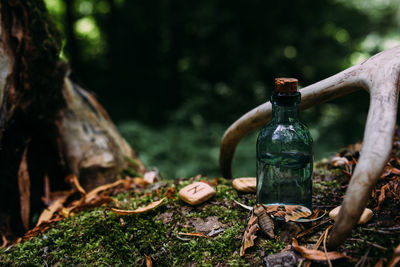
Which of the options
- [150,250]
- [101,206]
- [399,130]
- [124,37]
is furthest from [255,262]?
[124,37]

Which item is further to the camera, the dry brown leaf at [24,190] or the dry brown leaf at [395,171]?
the dry brown leaf at [24,190]

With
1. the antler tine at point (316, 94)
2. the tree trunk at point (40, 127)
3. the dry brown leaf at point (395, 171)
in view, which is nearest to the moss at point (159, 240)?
the dry brown leaf at point (395, 171)

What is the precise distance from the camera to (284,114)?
5.72 feet

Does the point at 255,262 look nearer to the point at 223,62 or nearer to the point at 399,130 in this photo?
the point at 399,130

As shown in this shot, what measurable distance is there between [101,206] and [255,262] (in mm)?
1197

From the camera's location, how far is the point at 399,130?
2773mm

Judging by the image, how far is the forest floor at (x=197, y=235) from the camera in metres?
1.48

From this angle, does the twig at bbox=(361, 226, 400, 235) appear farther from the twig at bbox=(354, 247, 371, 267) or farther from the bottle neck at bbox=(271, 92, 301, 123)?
the bottle neck at bbox=(271, 92, 301, 123)

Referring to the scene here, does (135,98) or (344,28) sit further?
(135,98)

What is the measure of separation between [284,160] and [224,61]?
542cm

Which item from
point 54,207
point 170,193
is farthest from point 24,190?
point 170,193

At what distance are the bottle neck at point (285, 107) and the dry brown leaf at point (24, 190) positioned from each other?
194 centimetres

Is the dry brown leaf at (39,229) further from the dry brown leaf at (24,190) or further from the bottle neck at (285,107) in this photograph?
the bottle neck at (285,107)

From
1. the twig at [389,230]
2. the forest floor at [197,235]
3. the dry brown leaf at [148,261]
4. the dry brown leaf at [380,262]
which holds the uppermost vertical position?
the twig at [389,230]
